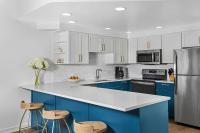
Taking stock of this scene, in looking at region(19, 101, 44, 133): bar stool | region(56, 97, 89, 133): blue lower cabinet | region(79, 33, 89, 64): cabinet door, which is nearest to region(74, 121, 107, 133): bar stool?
region(56, 97, 89, 133): blue lower cabinet

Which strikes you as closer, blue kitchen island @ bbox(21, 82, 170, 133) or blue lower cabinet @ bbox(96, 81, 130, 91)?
blue kitchen island @ bbox(21, 82, 170, 133)

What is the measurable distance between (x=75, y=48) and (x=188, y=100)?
2815 millimetres

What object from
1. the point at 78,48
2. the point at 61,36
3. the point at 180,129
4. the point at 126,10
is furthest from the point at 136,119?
the point at 61,36

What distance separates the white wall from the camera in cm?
391

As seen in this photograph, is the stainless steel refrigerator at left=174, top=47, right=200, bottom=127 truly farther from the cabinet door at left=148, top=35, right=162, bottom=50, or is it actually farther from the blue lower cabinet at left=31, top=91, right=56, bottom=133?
the blue lower cabinet at left=31, top=91, right=56, bottom=133

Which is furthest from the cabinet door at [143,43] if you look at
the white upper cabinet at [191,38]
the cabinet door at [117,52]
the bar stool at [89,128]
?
the bar stool at [89,128]

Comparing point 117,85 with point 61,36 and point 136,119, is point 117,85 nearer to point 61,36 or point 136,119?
point 61,36

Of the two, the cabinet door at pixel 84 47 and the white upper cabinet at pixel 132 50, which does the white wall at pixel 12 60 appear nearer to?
the cabinet door at pixel 84 47

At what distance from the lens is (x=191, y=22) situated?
4.55 metres

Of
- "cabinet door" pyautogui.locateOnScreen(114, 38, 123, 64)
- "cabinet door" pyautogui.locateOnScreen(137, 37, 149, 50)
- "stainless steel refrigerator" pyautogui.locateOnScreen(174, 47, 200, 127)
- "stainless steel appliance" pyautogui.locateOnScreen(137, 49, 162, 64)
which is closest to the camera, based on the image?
"stainless steel refrigerator" pyautogui.locateOnScreen(174, 47, 200, 127)

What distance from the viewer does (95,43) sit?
17.0ft

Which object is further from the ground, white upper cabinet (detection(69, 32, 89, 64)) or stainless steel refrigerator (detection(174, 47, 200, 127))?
white upper cabinet (detection(69, 32, 89, 64))

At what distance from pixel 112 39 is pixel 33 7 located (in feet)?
8.69

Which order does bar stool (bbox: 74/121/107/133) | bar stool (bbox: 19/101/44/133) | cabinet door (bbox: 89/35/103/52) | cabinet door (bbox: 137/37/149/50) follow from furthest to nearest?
1. cabinet door (bbox: 137/37/149/50)
2. cabinet door (bbox: 89/35/103/52)
3. bar stool (bbox: 19/101/44/133)
4. bar stool (bbox: 74/121/107/133)
